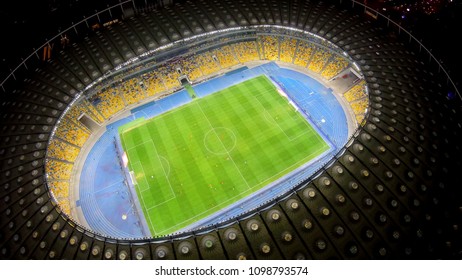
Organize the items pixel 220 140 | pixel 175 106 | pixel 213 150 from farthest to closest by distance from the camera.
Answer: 1. pixel 175 106
2. pixel 220 140
3. pixel 213 150

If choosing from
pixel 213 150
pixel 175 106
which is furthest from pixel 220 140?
pixel 175 106

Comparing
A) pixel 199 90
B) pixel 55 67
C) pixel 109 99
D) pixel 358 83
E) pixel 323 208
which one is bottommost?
pixel 323 208

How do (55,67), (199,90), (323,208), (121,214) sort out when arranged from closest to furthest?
(323,208)
(121,214)
(55,67)
(199,90)

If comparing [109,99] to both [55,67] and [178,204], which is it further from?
[178,204]

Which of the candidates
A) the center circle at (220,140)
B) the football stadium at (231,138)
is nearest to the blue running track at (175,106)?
the football stadium at (231,138)

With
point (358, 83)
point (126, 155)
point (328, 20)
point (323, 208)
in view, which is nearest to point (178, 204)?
point (126, 155)

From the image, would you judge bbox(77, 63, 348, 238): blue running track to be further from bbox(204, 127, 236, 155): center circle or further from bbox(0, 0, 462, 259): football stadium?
bbox(204, 127, 236, 155): center circle

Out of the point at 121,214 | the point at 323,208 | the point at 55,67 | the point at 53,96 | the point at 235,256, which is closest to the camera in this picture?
the point at 235,256

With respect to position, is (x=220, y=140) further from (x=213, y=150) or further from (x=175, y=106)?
(x=175, y=106)
